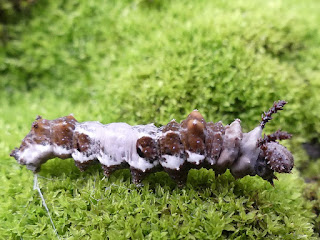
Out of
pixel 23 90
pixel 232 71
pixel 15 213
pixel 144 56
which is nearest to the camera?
pixel 15 213

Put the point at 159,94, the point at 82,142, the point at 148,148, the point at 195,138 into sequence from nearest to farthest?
1. the point at 195,138
2. the point at 148,148
3. the point at 82,142
4. the point at 159,94

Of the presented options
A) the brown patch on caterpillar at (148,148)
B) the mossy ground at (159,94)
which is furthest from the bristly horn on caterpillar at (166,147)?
the mossy ground at (159,94)

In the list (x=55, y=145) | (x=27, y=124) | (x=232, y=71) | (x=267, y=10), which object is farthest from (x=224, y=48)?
(x=27, y=124)

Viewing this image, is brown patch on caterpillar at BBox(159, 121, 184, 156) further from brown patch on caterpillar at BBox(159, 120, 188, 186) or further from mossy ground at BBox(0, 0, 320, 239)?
mossy ground at BBox(0, 0, 320, 239)

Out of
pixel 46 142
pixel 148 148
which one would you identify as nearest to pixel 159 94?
pixel 148 148

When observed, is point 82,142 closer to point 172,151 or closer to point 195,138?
point 172,151

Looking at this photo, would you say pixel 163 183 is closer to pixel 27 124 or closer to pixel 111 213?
pixel 111 213
